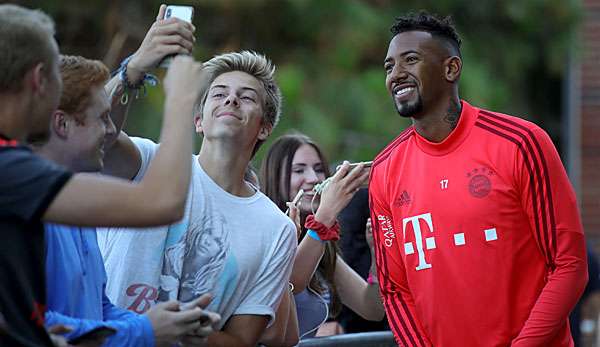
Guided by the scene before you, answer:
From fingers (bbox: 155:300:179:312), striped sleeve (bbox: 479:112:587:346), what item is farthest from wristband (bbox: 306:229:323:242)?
fingers (bbox: 155:300:179:312)

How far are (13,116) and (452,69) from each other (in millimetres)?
2358

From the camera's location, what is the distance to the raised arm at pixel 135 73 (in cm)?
326

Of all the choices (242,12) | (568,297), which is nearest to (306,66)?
(242,12)

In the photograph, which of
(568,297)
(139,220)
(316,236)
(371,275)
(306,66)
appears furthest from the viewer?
(306,66)

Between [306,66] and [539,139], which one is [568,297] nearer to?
[539,139]

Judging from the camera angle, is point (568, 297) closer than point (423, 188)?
Yes

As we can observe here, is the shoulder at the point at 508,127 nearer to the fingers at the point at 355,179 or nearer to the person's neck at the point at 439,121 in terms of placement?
the person's neck at the point at 439,121

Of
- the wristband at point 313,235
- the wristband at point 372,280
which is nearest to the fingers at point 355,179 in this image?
the wristband at point 313,235

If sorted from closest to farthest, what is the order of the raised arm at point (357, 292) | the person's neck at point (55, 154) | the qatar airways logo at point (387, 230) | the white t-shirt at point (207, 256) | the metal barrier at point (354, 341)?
the person's neck at point (55, 154)
the white t-shirt at point (207, 256)
the qatar airways logo at point (387, 230)
the metal barrier at point (354, 341)
the raised arm at point (357, 292)

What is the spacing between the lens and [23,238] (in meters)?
2.78

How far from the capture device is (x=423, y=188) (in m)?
4.50

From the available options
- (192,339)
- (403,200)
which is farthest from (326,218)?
(192,339)

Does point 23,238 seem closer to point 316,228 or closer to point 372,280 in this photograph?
point 316,228

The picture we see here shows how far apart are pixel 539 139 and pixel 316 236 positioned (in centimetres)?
110
